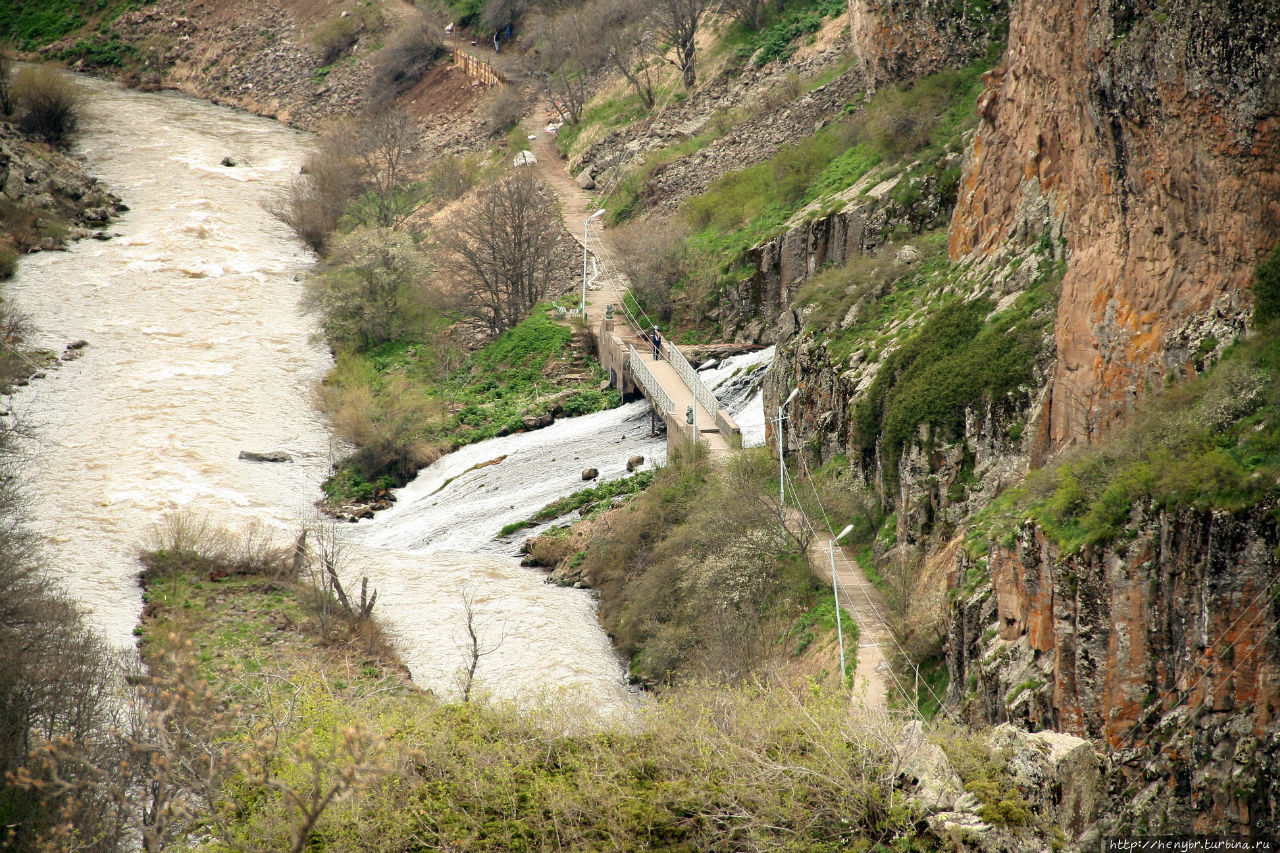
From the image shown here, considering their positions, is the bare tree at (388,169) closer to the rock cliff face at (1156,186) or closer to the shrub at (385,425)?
the shrub at (385,425)

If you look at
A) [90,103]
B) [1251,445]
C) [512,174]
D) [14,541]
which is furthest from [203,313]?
[1251,445]

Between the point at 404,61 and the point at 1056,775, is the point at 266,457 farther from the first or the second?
the point at 404,61

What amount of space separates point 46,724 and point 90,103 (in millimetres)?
69388

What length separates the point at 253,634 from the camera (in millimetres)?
36469

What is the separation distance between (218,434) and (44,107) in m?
39.1

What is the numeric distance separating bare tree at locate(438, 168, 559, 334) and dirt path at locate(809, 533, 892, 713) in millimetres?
30118

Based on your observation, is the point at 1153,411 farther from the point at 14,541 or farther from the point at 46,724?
the point at 14,541

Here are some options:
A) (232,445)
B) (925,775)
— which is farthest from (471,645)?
(925,775)

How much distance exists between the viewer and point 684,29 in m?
71.8

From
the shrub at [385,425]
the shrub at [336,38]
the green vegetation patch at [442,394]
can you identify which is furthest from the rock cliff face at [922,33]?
the shrub at [336,38]

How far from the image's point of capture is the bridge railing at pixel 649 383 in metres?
45.7

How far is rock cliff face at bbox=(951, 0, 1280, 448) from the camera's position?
20344mm

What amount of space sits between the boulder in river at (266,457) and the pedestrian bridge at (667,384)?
1445cm

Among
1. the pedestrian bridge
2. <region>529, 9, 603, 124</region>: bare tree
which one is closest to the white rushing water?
the pedestrian bridge
